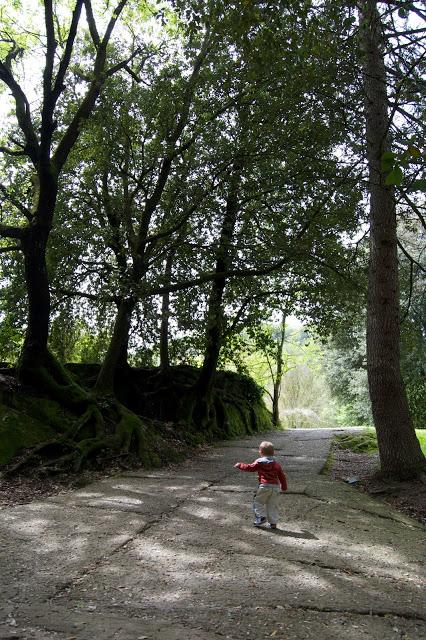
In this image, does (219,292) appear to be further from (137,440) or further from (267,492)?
(267,492)

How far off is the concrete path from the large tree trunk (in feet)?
4.08

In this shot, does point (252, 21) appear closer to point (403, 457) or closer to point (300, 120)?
point (300, 120)

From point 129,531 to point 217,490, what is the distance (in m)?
2.59

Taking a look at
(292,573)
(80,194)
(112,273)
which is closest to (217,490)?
(292,573)

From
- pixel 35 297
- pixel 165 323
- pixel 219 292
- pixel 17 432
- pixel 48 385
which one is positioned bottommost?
pixel 17 432

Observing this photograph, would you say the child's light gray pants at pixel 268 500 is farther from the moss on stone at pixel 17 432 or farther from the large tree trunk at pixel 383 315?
the moss on stone at pixel 17 432

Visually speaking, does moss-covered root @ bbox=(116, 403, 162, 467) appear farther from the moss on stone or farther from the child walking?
the child walking

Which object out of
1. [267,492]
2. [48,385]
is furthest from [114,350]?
[267,492]

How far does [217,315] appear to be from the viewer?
48.9 feet

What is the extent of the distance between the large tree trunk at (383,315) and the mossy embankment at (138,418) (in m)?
4.63

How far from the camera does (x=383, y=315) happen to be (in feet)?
27.2

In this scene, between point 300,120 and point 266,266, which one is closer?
point 300,120

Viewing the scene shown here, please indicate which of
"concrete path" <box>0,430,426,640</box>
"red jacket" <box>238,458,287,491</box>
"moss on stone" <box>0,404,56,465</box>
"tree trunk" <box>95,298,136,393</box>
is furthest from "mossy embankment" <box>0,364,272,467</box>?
"red jacket" <box>238,458,287,491</box>

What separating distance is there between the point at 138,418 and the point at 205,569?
7.47m
